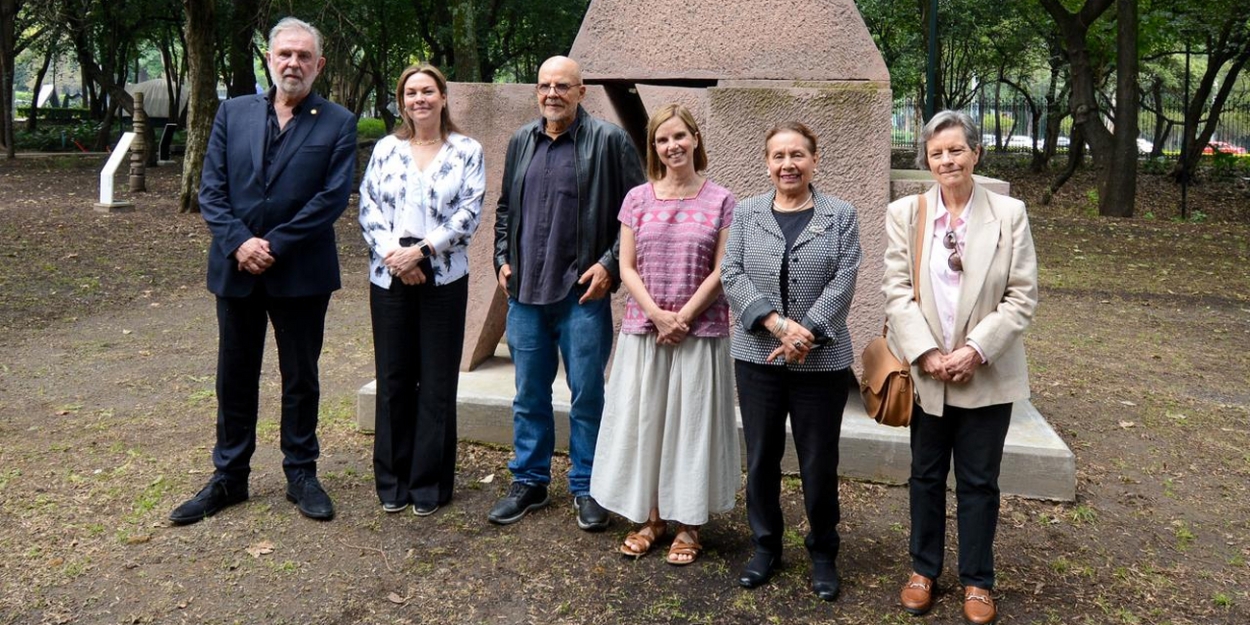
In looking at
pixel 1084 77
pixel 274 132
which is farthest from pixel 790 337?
pixel 1084 77

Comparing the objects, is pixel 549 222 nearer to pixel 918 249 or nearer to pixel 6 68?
pixel 918 249

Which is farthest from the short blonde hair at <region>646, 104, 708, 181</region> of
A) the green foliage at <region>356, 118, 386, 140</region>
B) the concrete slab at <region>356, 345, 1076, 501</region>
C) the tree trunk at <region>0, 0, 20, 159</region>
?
the green foliage at <region>356, 118, 386, 140</region>

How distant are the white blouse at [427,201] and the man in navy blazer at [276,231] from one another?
0.18 m

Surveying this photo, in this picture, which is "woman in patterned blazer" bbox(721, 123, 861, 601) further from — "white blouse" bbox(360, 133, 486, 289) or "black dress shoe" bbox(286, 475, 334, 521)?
"black dress shoe" bbox(286, 475, 334, 521)

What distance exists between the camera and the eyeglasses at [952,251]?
344 centimetres

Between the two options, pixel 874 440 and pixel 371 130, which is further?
pixel 371 130

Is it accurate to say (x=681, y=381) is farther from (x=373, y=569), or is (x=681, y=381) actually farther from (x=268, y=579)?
(x=268, y=579)

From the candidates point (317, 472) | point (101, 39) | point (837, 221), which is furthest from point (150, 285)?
point (101, 39)

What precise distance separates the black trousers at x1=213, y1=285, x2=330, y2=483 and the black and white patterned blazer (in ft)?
5.89

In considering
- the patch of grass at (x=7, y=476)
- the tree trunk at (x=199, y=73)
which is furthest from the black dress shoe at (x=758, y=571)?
the tree trunk at (x=199, y=73)

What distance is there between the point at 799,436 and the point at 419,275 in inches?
61.5

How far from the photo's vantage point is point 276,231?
4.15 meters

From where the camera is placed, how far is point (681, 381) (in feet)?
12.7

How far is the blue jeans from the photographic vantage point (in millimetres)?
4230
